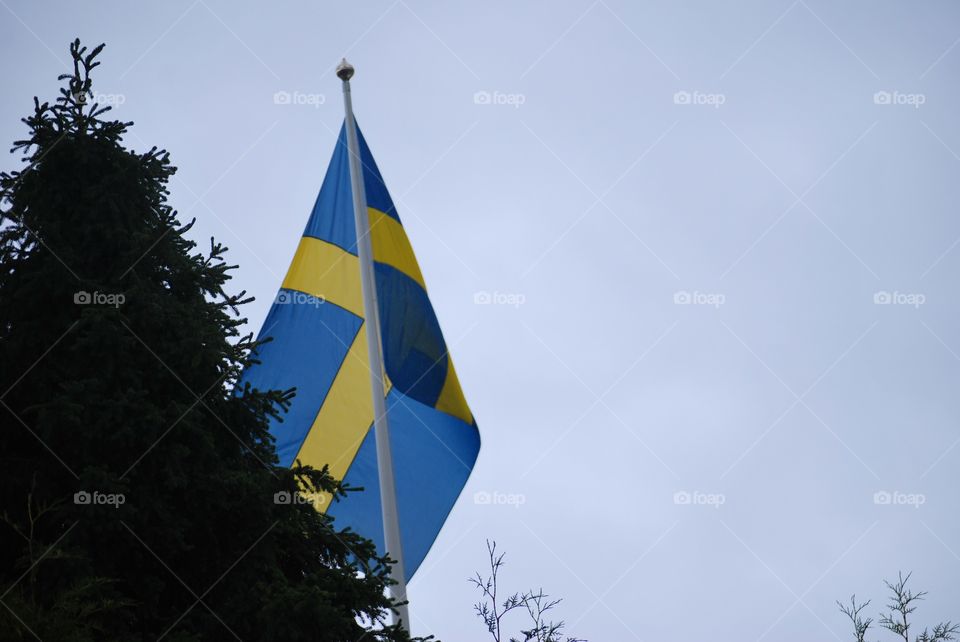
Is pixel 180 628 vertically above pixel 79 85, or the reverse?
pixel 79 85

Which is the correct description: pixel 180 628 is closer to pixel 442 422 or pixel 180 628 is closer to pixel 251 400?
pixel 251 400

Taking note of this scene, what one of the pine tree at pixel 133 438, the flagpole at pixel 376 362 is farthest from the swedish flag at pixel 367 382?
the pine tree at pixel 133 438

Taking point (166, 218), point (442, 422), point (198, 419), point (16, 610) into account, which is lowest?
point (16, 610)

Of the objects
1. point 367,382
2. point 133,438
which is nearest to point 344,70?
point 367,382

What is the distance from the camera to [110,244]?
9062 mm

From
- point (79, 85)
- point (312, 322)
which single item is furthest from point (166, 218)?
point (312, 322)

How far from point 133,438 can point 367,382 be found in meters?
4.91

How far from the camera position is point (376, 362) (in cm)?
1133

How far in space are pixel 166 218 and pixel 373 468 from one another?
4318 millimetres

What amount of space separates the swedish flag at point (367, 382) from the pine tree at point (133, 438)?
2516mm

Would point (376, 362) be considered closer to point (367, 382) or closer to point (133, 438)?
point (367, 382)

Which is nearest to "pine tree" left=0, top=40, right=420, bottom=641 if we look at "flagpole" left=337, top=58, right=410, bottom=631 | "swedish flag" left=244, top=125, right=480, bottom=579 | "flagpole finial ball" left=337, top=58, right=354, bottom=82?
"flagpole" left=337, top=58, right=410, bottom=631

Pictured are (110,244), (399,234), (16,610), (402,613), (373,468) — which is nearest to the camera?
(16,610)

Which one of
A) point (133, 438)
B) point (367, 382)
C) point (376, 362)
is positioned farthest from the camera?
point (367, 382)
